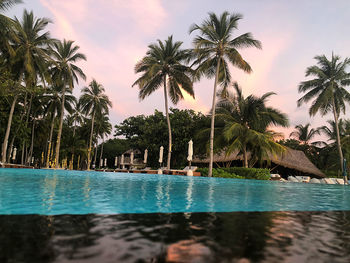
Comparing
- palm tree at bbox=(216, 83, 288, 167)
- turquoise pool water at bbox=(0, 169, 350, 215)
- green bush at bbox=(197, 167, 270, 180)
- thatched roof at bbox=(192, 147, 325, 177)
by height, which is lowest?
turquoise pool water at bbox=(0, 169, 350, 215)

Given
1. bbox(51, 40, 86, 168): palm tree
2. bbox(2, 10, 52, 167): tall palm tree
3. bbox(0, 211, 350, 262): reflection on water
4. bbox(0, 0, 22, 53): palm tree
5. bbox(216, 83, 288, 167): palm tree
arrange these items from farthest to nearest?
1. bbox(51, 40, 86, 168): palm tree
2. bbox(2, 10, 52, 167): tall palm tree
3. bbox(216, 83, 288, 167): palm tree
4. bbox(0, 0, 22, 53): palm tree
5. bbox(0, 211, 350, 262): reflection on water

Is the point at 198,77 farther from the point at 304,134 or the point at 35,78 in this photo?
the point at 304,134

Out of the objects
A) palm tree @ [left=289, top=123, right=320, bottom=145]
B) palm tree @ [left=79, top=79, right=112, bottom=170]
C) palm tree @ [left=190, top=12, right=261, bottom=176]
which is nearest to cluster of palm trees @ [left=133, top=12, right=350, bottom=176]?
palm tree @ [left=190, top=12, right=261, bottom=176]

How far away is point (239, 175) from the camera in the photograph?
18.3 m

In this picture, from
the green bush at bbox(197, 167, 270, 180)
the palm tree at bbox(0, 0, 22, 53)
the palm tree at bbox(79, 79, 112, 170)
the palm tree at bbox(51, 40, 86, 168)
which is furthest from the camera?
the palm tree at bbox(79, 79, 112, 170)

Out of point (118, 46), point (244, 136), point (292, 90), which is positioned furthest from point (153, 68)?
point (292, 90)

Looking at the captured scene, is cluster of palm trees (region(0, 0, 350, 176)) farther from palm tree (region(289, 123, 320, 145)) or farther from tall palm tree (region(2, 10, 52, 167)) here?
palm tree (region(289, 123, 320, 145))

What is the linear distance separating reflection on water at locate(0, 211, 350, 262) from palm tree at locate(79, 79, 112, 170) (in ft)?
106

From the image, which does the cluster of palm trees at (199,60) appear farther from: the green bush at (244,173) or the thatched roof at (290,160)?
the thatched roof at (290,160)

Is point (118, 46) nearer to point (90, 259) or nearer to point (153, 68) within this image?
point (153, 68)

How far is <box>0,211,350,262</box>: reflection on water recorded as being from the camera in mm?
1820

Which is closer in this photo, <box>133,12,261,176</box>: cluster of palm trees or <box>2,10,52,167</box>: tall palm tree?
<box>133,12,261,176</box>: cluster of palm trees

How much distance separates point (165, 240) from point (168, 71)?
73.0ft

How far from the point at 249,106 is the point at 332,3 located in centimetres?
948
